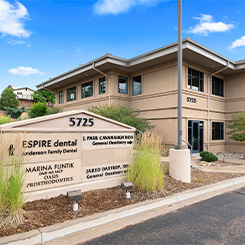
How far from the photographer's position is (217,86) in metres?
16.9

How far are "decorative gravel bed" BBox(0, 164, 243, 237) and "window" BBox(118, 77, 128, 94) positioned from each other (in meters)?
11.5

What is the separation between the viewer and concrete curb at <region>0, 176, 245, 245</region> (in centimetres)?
319

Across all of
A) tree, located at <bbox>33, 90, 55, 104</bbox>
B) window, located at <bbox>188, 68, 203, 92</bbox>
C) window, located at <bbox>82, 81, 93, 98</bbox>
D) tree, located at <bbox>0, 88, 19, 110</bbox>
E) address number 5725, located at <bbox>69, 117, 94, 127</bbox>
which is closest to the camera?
address number 5725, located at <bbox>69, 117, 94, 127</bbox>

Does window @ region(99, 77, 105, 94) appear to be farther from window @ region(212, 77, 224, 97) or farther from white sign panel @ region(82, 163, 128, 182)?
white sign panel @ region(82, 163, 128, 182)

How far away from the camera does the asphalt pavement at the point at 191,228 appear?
3.49 m

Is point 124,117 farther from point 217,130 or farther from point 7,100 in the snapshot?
point 7,100

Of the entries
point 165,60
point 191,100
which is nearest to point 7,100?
point 165,60

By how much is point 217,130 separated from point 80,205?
1519cm

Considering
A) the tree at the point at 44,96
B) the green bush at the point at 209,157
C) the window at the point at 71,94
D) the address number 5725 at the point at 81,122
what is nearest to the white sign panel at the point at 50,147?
the address number 5725 at the point at 81,122

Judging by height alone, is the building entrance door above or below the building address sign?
below

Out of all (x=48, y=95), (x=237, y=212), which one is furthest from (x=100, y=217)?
(x=48, y=95)

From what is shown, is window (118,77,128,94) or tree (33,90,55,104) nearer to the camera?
window (118,77,128,94)

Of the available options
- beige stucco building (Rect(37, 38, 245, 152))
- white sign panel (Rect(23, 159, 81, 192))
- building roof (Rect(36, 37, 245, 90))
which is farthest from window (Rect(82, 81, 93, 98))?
white sign panel (Rect(23, 159, 81, 192))

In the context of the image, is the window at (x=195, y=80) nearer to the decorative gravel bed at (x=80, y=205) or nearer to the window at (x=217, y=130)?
the window at (x=217, y=130)
